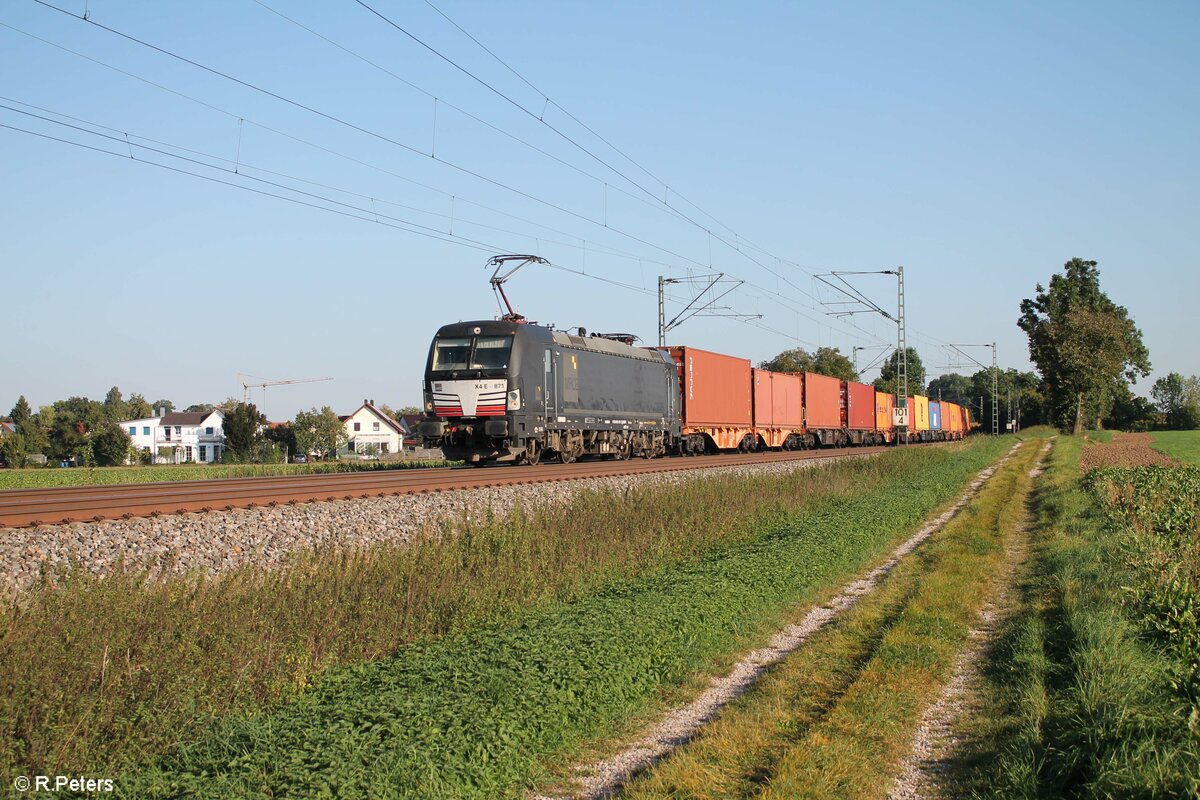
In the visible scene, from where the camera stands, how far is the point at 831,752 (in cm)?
609

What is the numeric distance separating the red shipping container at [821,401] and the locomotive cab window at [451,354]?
28.0m

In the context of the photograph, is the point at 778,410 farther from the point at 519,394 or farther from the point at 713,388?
the point at 519,394

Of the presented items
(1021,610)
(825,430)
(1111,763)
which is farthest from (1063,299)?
(1111,763)

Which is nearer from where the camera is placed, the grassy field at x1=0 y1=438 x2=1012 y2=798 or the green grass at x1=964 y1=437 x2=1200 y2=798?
the green grass at x1=964 y1=437 x2=1200 y2=798

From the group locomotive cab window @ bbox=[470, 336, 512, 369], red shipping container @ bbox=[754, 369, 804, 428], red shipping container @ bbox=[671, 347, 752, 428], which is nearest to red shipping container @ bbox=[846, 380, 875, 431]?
red shipping container @ bbox=[754, 369, 804, 428]

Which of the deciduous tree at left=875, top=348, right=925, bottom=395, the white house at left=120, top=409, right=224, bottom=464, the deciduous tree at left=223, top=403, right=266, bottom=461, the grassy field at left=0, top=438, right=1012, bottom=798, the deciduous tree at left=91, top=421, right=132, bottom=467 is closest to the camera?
the grassy field at left=0, top=438, right=1012, bottom=798

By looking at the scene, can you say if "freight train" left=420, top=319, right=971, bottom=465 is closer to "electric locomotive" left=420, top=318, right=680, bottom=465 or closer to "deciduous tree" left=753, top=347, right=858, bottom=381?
"electric locomotive" left=420, top=318, right=680, bottom=465

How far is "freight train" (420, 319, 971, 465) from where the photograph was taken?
82.4 ft

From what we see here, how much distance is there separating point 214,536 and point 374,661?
4.26 m

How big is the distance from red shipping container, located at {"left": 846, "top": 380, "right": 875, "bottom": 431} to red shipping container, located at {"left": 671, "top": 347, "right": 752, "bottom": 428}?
54.4ft

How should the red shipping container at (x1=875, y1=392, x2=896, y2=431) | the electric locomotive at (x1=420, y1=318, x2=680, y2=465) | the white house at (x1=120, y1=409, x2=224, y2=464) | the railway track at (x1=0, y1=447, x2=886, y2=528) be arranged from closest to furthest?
the railway track at (x1=0, y1=447, x2=886, y2=528) < the electric locomotive at (x1=420, y1=318, x2=680, y2=465) < the red shipping container at (x1=875, y1=392, x2=896, y2=431) < the white house at (x1=120, y1=409, x2=224, y2=464)

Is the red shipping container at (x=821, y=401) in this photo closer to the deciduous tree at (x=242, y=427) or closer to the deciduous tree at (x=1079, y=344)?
the deciduous tree at (x=1079, y=344)

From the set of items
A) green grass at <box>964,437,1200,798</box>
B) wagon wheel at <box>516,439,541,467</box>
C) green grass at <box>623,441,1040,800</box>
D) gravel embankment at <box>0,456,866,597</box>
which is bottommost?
green grass at <box>623,441,1040,800</box>

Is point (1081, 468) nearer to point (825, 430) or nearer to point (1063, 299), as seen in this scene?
point (825, 430)
